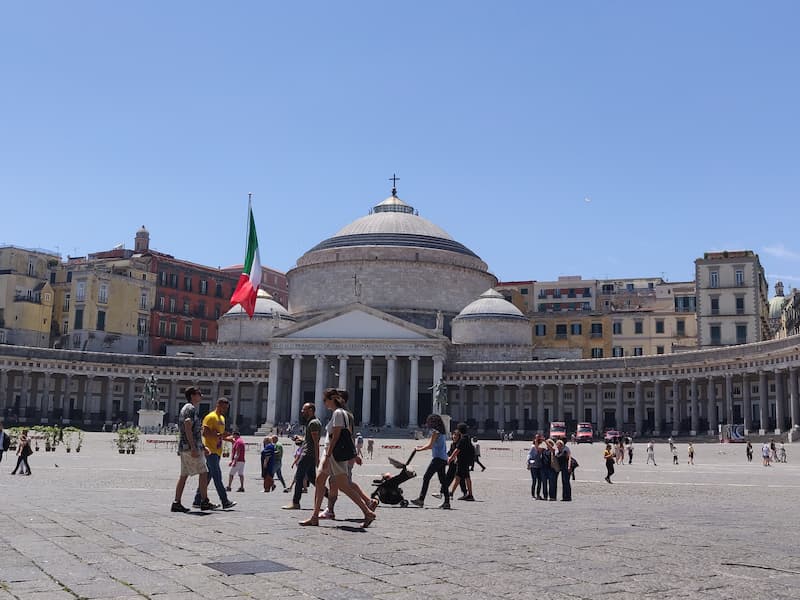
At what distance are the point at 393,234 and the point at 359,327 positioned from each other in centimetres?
1833

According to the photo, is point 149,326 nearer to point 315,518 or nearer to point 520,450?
point 520,450

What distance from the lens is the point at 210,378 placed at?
294 feet

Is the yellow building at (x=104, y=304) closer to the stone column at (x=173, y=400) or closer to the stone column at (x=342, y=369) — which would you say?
the stone column at (x=173, y=400)

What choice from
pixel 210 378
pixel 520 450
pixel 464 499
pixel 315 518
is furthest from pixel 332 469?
pixel 210 378

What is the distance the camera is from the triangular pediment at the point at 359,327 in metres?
82.1

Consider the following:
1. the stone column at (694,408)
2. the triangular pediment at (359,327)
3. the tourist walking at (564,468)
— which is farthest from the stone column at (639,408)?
the tourist walking at (564,468)

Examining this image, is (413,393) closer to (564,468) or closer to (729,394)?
(729,394)

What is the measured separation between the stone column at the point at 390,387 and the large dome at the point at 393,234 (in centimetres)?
1877

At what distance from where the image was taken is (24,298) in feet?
306

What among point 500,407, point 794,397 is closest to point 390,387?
point 500,407

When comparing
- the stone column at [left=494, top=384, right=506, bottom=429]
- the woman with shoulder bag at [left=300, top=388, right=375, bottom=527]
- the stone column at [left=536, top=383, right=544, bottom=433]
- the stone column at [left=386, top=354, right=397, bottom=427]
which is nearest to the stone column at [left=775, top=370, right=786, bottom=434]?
the stone column at [left=536, top=383, right=544, bottom=433]

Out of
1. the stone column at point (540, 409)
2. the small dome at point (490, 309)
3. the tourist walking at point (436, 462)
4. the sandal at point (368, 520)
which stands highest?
the small dome at point (490, 309)

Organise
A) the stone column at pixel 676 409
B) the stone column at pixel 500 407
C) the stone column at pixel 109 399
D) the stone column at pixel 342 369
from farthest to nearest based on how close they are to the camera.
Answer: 1. the stone column at pixel 109 399
2. the stone column at pixel 500 407
3. the stone column at pixel 342 369
4. the stone column at pixel 676 409

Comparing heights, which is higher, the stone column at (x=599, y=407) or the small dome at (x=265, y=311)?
the small dome at (x=265, y=311)
